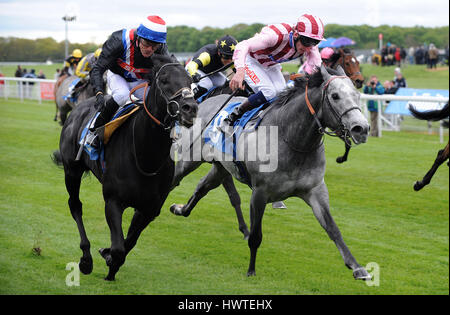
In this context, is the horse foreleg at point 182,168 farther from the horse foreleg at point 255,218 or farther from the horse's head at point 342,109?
the horse's head at point 342,109

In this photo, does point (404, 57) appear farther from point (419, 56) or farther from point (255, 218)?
point (255, 218)

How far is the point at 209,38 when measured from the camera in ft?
106

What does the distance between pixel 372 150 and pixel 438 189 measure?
357cm

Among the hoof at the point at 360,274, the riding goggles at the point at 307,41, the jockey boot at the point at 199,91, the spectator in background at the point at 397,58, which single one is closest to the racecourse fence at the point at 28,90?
the jockey boot at the point at 199,91

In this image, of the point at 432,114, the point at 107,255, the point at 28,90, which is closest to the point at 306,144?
the point at 107,255

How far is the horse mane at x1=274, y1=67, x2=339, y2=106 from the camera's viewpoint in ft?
17.1

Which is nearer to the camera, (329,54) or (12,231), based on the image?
(12,231)

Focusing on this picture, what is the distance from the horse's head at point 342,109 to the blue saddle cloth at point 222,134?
0.91 meters

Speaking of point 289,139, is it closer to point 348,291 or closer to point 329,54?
point 348,291

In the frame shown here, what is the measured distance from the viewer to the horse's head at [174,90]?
4230 mm

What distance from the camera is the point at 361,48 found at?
5278cm

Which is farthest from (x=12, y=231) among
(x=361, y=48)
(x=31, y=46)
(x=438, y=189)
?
(x=361, y=48)

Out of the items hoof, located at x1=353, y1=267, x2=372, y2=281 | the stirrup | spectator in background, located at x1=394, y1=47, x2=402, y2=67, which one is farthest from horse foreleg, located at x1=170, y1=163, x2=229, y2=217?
spectator in background, located at x1=394, y1=47, x2=402, y2=67

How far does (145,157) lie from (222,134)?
5.11ft
